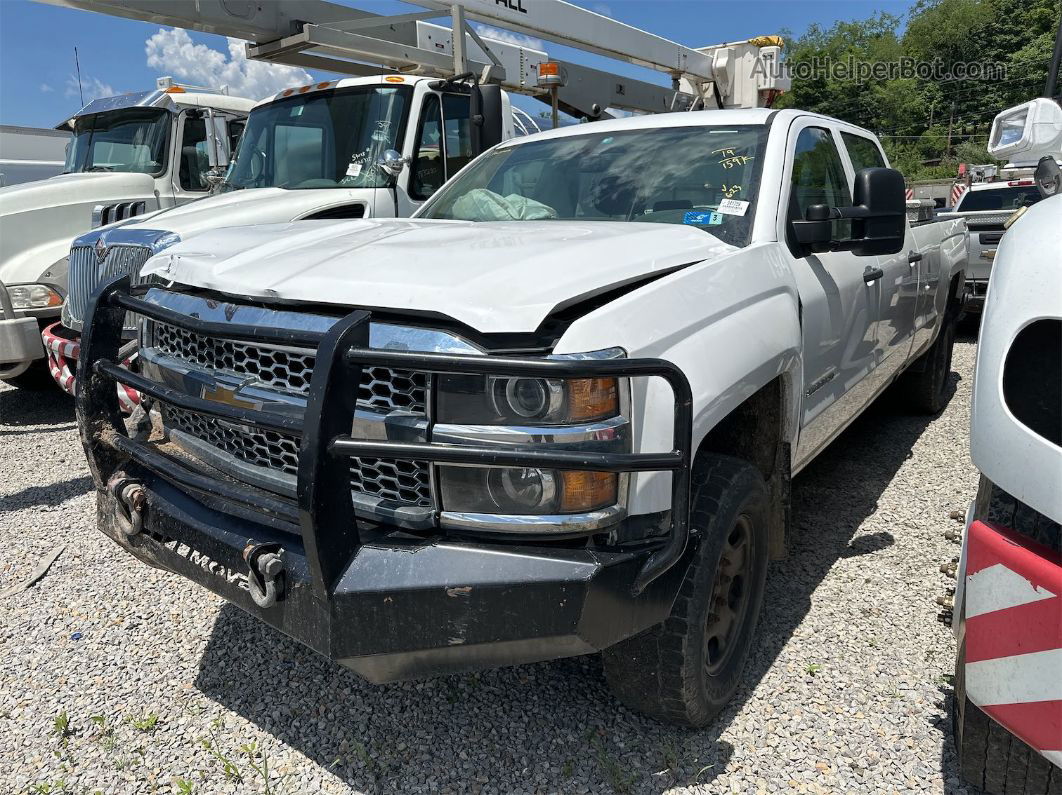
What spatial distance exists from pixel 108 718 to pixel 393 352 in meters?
1.71

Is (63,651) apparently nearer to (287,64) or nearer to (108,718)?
(108,718)

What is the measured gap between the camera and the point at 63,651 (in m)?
2.90

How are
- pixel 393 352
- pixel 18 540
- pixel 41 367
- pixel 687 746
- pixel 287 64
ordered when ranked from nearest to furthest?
1. pixel 393 352
2. pixel 687 746
3. pixel 18 540
4. pixel 41 367
5. pixel 287 64

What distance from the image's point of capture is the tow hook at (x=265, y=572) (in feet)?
6.07

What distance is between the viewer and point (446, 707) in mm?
2486

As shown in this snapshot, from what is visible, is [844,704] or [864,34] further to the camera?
[864,34]

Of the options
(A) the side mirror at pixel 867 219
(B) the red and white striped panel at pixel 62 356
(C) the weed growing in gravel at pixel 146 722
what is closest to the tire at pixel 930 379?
(A) the side mirror at pixel 867 219

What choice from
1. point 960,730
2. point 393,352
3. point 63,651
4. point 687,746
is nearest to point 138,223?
point 63,651

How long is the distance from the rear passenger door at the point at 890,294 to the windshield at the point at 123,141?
557 cm

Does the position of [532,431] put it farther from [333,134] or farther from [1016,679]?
[333,134]

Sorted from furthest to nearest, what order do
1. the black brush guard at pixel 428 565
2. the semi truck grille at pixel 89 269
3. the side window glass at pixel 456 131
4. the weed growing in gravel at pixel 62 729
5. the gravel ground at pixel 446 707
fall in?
the side window glass at pixel 456 131 < the semi truck grille at pixel 89 269 < the weed growing in gravel at pixel 62 729 < the gravel ground at pixel 446 707 < the black brush guard at pixel 428 565

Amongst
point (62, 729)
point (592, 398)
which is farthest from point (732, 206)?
point (62, 729)

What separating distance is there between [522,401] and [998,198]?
33.5ft

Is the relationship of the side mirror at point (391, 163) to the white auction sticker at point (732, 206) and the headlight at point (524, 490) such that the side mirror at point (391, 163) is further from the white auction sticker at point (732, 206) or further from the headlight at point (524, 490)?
the headlight at point (524, 490)
